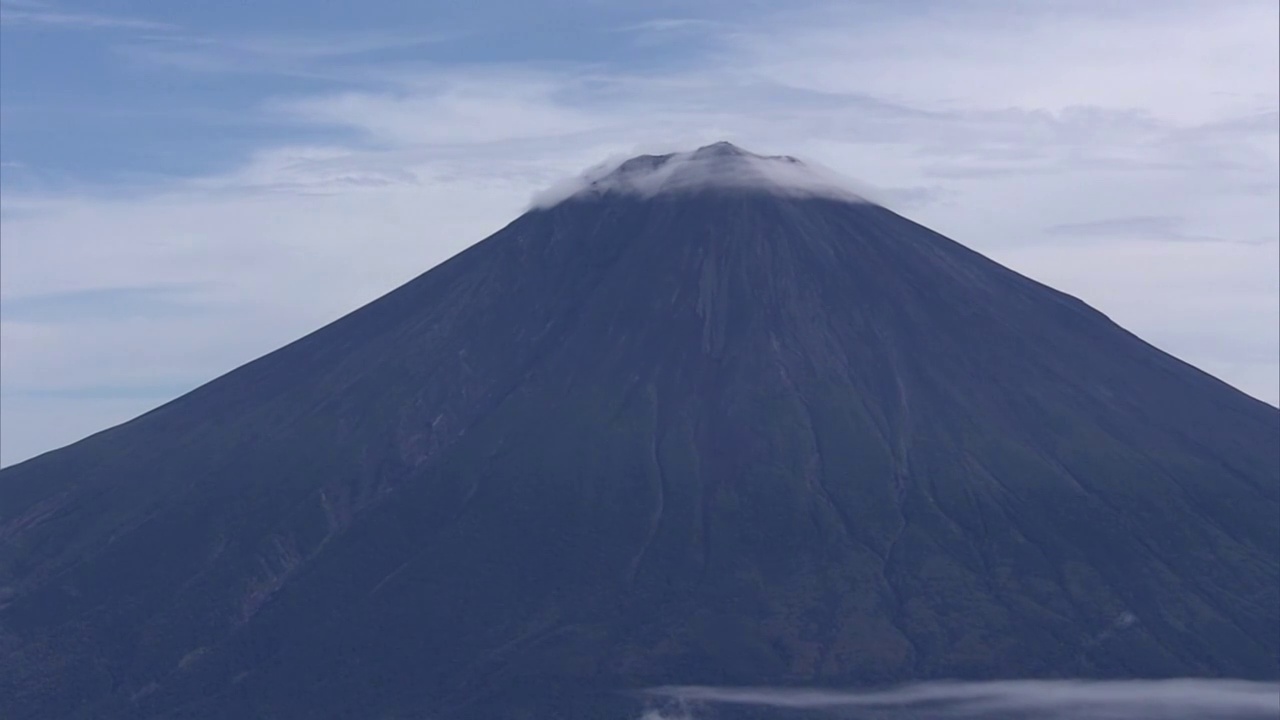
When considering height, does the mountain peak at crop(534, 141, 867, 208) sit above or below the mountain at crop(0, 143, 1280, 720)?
above

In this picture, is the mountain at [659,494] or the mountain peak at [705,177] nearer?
the mountain at [659,494]

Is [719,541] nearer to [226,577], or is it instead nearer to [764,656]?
[764,656]

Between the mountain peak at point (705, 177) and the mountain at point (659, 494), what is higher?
the mountain peak at point (705, 177)

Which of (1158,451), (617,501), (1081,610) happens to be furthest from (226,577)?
(1158,451)
